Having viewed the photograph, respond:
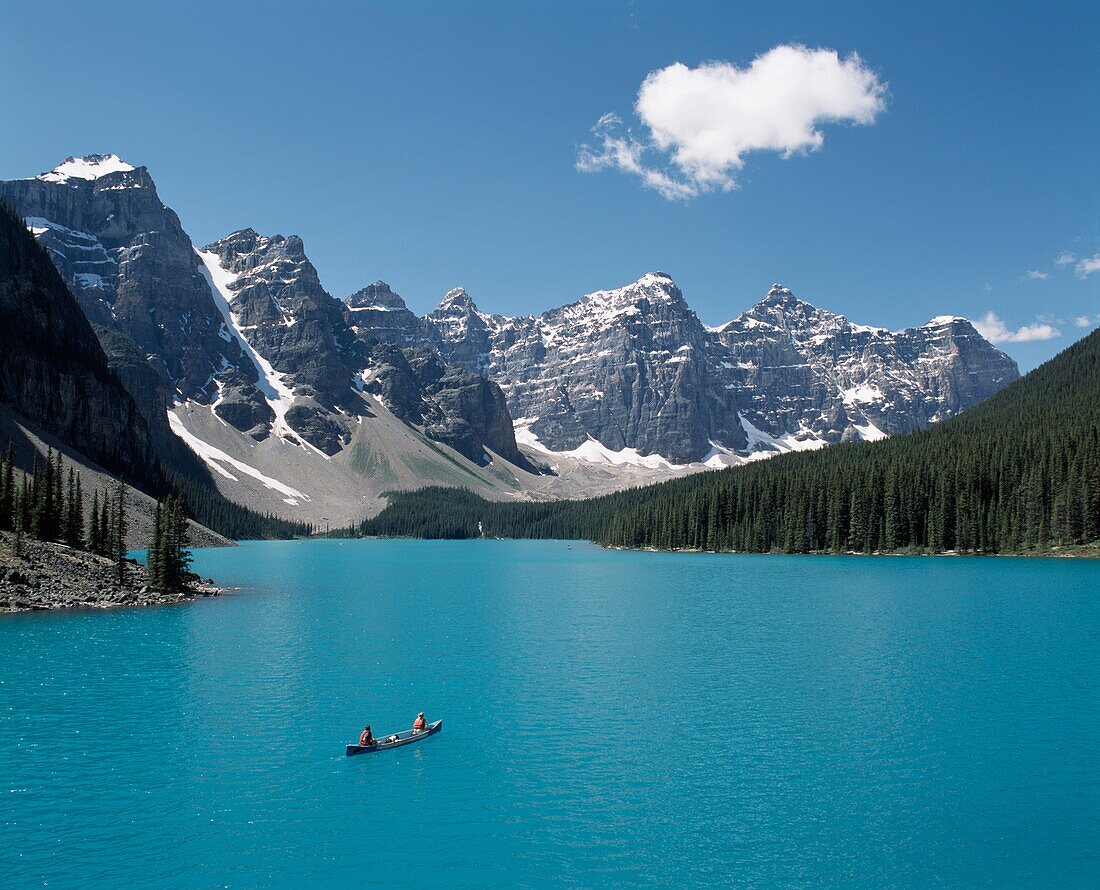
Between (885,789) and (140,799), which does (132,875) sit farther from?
(885,789)

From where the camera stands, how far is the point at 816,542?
6560 inches

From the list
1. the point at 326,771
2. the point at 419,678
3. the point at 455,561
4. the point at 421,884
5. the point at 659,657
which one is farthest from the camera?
the point at 455,561

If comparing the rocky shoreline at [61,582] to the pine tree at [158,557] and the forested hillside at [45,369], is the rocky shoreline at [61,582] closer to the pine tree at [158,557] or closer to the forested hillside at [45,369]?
the pine tree at [158,557]

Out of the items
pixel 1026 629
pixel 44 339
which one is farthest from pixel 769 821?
pixel 44 339

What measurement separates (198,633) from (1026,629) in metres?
69.3

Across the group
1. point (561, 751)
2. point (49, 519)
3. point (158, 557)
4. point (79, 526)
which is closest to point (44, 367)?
point (79, 526)

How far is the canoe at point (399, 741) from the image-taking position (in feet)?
118

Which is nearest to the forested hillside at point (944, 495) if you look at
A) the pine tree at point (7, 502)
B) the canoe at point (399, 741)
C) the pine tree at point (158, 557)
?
the pine tree at point (158, 557)

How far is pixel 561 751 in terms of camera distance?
36.3 m

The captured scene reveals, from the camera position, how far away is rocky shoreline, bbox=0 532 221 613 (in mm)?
77250

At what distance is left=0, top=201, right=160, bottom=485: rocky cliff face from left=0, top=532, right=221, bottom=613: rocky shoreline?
104 meters

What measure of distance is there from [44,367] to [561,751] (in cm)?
19089

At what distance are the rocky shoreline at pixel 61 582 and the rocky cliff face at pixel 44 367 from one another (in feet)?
341

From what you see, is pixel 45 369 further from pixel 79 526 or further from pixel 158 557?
pixel 158 557
